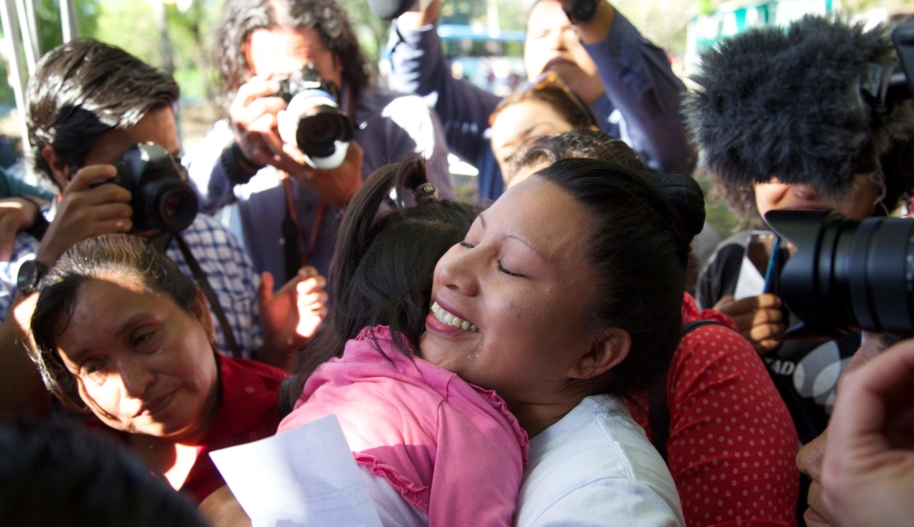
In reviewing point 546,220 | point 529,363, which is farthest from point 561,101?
point 529,363

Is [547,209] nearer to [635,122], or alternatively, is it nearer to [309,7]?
[635,122]

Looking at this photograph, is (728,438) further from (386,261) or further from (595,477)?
(386,261)

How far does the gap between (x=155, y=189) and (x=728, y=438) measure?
1.29 metres

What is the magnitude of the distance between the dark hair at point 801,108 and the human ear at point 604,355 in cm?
35

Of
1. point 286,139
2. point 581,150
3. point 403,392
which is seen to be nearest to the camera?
point 403,392

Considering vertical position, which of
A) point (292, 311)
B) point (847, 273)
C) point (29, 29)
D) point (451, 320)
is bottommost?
point (292, 311)

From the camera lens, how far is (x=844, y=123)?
1102mm

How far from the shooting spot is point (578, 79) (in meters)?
2.34

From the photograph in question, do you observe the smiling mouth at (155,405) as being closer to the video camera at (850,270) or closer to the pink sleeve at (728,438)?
the pink sleeve at (728,438)

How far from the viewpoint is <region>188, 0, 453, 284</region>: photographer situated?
1.90 m

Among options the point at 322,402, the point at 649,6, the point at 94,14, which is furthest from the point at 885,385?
the point at 649,6

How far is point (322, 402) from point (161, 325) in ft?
1.73

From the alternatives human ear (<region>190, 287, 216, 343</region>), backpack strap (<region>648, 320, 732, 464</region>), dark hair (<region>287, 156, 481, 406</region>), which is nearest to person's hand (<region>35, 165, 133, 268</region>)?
human ear (<region>190, 287, 216, 343</region>)

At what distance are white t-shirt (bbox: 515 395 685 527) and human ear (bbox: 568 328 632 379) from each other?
0.05 meters
